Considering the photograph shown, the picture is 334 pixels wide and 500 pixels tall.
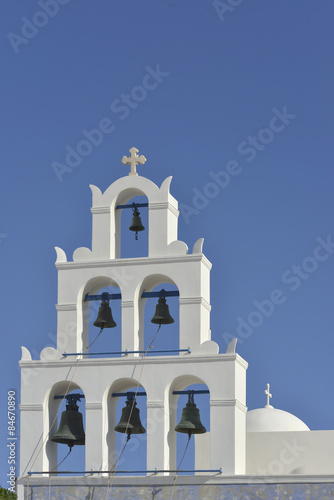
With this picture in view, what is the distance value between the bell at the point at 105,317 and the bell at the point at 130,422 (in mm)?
1939

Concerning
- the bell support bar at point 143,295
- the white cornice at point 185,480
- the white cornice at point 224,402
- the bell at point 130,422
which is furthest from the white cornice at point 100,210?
the white cornice at point 185,480

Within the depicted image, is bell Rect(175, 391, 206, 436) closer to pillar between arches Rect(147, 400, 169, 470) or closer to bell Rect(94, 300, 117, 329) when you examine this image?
pillar between arches Rect(147, 400, 169, 470)

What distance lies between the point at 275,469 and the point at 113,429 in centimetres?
377

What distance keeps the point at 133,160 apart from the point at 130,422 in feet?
19.7

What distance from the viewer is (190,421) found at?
1249 inches

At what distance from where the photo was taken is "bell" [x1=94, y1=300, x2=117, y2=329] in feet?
109

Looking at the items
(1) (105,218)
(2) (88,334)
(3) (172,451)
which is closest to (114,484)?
(3) (172,451)

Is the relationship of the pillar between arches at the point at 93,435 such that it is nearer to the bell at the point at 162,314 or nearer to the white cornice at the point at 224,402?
the bell at the point at 162,314

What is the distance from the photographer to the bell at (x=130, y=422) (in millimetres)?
32094

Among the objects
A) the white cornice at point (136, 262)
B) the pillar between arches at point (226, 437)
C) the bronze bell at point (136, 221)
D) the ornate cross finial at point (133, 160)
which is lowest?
the pillar between arches at point (226, 437)

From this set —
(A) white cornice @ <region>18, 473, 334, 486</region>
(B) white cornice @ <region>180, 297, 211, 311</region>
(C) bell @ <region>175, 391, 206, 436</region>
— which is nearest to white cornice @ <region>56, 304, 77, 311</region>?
(B) white cornice @ <region>180, 297, 211, 311</region>

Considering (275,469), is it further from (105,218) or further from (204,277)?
(105,218)

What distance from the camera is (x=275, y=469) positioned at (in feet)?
108

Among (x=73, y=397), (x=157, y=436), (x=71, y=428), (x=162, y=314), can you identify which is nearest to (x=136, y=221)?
(x=162, y=314)
